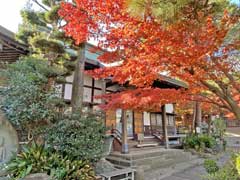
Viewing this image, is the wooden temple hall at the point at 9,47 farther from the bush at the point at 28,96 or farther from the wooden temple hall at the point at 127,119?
the wooden temple hall at the point at 127,119

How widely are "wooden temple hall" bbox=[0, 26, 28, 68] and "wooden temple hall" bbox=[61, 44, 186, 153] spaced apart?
2.07 metres

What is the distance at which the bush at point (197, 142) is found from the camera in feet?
39.8

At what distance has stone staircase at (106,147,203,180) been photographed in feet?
25.5

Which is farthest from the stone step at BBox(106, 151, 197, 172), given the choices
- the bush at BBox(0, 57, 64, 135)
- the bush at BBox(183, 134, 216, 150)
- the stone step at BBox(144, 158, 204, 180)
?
the bush at BBox(0, 57, 64, 135)

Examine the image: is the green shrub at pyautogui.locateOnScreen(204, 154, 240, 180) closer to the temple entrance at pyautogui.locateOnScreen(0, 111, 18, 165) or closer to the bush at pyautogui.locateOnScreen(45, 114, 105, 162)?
the bush at pyautogui.locateOnScreen(45, 114, 105, 162)

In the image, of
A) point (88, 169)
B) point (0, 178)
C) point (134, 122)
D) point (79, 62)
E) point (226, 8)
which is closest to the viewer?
point (226, 8)

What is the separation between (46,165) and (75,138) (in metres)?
0.95

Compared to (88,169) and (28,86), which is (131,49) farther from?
(88,169)

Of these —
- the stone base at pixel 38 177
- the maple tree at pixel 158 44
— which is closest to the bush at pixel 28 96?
the stone base at pixel 38 177

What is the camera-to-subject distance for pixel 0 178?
A: 516cm

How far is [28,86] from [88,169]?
2.63m

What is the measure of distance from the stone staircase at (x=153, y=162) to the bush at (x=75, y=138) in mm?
2062

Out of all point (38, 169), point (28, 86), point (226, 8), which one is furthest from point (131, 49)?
point (38, 169)

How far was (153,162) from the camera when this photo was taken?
28.3ft
